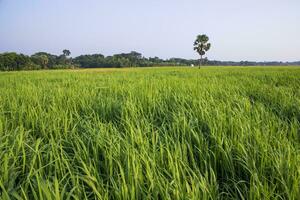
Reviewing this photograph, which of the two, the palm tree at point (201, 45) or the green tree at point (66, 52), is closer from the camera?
the palm tree at point (201, 45)

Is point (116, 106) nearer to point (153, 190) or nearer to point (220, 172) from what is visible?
point (220, 172)

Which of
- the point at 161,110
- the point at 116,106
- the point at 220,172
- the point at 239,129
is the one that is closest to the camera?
the point at 220,172

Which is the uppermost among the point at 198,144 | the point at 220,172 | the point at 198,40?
the point at 198,40

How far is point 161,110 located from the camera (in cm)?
256

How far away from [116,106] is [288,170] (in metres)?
1.91

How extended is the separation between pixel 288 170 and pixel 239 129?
0.68m

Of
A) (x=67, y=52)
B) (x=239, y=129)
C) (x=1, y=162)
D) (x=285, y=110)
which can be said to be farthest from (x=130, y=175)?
(x=67, y=52)

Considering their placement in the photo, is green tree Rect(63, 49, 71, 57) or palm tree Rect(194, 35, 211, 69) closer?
palm tree Rect(194, 35, 211, 69)

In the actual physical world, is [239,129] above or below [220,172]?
above

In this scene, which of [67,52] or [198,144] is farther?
[67,52]

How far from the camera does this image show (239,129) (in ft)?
6.18

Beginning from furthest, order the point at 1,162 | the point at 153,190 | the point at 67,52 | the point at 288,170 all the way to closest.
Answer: the point at 67,52, the point at 1,162, the point at 288,170, the point at 153,190

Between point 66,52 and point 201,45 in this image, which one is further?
point 66,52

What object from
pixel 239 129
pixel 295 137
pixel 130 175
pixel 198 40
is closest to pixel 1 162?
pixel 130 175
